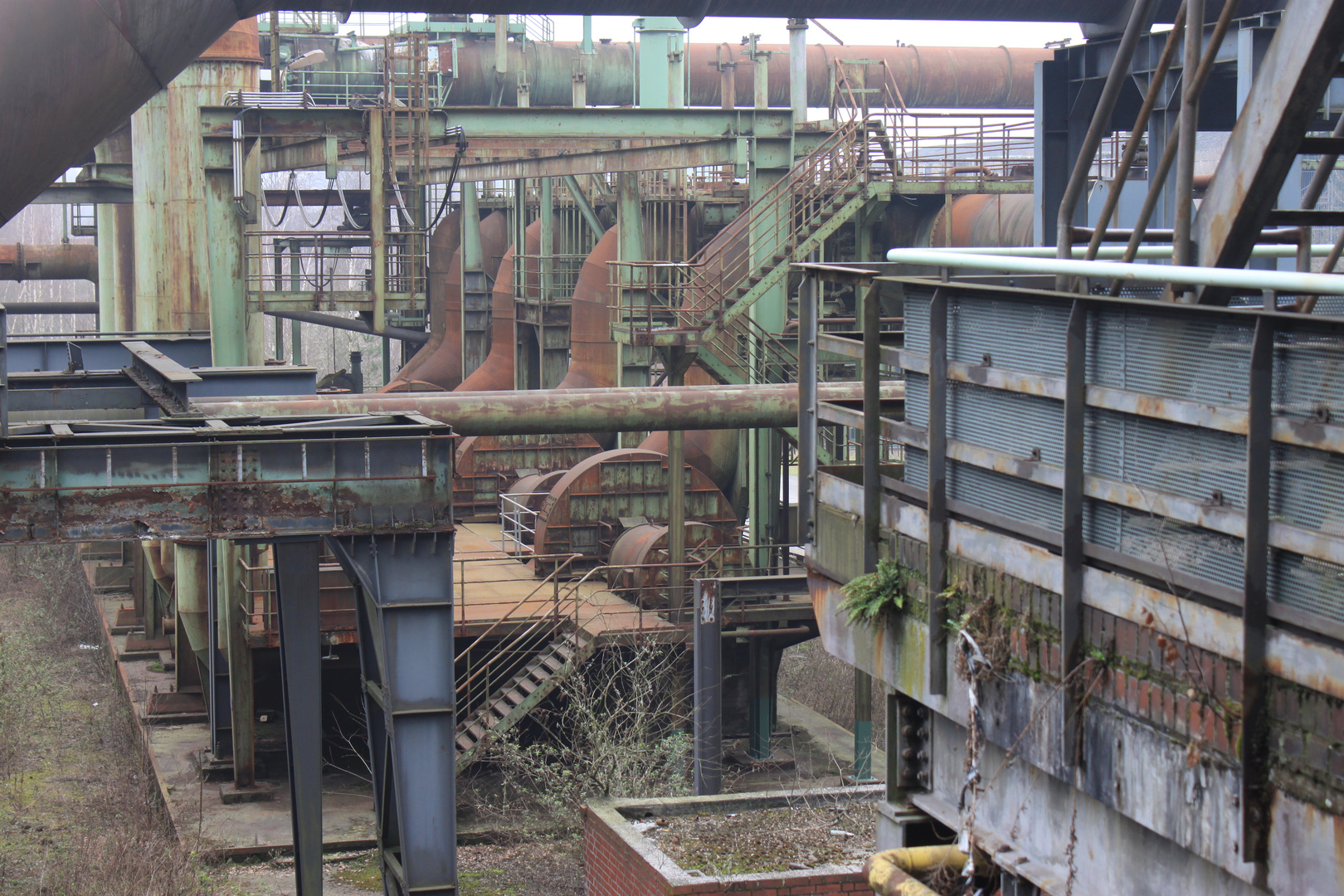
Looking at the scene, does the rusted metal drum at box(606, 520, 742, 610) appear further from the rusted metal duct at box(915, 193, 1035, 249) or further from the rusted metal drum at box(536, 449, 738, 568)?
the rusted metal duct at box(915, 193, 1035, 249)

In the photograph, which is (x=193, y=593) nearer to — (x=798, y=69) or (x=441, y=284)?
(x=798, y=69)

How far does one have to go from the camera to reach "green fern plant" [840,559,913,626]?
5.14 meters

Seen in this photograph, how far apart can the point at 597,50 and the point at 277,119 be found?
21573 mm

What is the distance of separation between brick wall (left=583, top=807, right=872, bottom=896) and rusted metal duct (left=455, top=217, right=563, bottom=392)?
740 inches

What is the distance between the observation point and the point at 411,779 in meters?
9.67

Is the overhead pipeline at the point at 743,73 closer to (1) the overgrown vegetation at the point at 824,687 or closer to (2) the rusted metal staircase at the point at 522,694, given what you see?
(1) the overgrown vegetation at the point at 824,687

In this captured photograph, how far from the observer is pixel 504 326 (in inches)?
1209

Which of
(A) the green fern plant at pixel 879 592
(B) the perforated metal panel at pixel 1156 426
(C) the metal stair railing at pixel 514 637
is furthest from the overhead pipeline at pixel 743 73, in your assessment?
(B) the perforated metal panel at pixel 1156 426

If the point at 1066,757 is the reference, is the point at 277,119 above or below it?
above

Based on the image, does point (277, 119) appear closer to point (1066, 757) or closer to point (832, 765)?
point (832, 765)

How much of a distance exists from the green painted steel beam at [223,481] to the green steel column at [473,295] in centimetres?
2331

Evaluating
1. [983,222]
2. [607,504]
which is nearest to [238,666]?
[607,504]

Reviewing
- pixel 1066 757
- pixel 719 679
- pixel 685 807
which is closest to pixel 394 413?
pixel 685 807

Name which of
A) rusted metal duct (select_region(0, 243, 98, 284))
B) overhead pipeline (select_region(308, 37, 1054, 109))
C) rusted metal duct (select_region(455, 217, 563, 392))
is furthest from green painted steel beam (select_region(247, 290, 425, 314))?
overhead pipeline (select_region(308, 37, 1054, 109))
